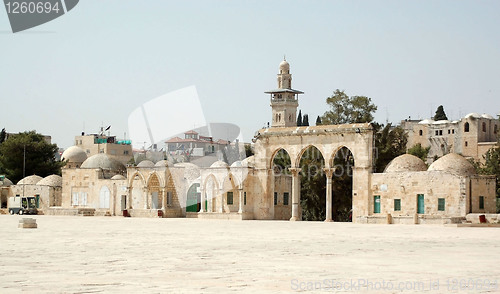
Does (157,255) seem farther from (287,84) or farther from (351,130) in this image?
(287,84)

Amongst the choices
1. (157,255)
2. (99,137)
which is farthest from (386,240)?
(99,137)

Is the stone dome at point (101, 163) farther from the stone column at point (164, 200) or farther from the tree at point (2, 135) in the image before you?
the tree at point (2, 135)

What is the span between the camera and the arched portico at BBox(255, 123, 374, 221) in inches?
1409

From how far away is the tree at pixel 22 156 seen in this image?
198 feet

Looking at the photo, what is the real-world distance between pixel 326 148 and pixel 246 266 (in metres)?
24.8

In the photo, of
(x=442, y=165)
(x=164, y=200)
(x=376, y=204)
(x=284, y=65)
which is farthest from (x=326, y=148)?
(x=284, y=65)

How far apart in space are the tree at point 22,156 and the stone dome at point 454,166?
1519 inches

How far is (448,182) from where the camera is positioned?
108 ft

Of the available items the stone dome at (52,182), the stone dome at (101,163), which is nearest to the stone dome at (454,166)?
the stone dome at (101,163)

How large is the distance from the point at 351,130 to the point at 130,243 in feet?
64.3

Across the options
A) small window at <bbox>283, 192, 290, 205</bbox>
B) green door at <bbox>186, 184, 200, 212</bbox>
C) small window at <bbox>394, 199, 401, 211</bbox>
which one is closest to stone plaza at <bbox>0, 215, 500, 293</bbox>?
small window at <bbox>394, 199, 401, 211</bbox>

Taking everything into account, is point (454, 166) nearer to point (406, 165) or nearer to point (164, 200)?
point (406, 165)

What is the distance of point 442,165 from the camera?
3419 centimetres

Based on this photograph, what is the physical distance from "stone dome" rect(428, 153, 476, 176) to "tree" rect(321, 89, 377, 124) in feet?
42.7
